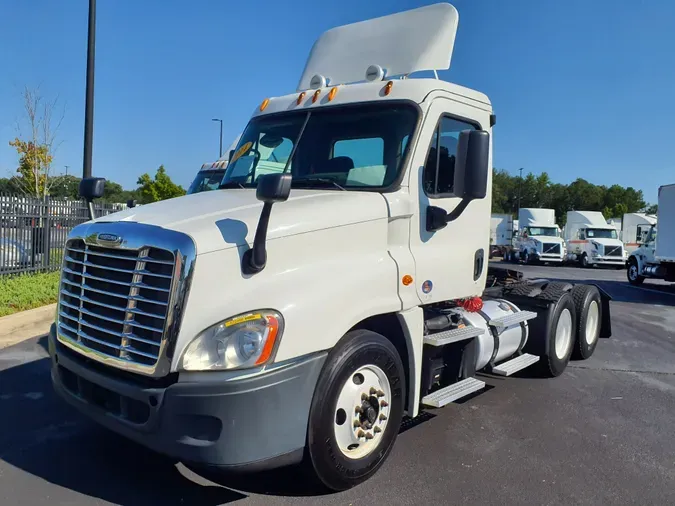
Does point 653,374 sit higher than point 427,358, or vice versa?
point 427,358

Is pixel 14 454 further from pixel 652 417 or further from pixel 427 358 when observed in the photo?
pixel 652 417

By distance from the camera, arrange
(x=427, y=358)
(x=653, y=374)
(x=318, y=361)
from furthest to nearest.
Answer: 1. (x=653, y=374)
2. (x=427, y=358)
3. (x=318, y=361)

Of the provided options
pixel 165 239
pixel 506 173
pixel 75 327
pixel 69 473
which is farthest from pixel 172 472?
pixel 506 173

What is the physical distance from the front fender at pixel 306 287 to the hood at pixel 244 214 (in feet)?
0.19

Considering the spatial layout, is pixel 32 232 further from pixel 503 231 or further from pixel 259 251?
pixel 503 231

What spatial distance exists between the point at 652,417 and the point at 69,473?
16.4 ft

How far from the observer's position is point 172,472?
3.94m

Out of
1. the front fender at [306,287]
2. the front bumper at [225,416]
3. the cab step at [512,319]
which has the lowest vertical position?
the front bumper at [225,416]

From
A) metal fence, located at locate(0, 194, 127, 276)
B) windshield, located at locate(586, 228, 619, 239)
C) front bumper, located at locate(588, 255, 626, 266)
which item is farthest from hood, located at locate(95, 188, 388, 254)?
windshield, located at locate(586, 228, 619, 239)

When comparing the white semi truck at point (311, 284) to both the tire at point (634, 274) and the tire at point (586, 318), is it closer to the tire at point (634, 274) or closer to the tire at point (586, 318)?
the tire at point (586, 318)

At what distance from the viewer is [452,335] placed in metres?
4.56

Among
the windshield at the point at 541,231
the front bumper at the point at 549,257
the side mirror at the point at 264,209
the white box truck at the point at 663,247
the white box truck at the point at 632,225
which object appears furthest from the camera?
the white box truck at the point at 632,225

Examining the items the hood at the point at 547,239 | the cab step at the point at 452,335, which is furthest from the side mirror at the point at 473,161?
the hood at the point at 547,239

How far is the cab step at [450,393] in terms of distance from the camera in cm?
434
